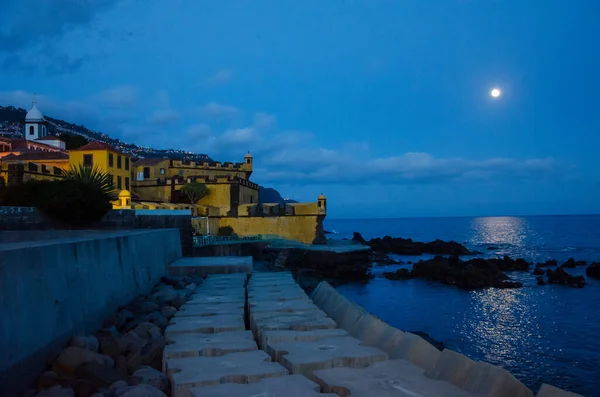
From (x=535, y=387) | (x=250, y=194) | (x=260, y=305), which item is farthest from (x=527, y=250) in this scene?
(x=260, y=305)

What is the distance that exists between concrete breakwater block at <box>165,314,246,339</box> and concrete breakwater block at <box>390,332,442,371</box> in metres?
2.25

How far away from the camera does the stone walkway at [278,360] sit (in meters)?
4.71

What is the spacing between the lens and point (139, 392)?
4.76 metres

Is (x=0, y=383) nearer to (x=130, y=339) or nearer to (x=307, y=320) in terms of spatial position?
(x=130, y=339)

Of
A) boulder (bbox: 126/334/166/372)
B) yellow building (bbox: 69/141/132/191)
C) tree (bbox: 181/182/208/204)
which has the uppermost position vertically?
yellow building (bbox: 69/141/132/191)

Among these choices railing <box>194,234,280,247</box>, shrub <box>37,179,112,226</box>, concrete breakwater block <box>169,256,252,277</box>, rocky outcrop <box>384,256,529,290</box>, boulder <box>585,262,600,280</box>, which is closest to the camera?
concrete breakwater block <box>169,256,252,277</box>

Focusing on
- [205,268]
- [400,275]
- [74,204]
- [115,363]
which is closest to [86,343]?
[115,363]

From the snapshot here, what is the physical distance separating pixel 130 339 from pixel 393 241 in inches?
2106

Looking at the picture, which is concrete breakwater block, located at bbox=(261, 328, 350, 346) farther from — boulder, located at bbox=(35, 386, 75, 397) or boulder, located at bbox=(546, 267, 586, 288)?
boulder, located at bbox=(546, 267, 586, 288)

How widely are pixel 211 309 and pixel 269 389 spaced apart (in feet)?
13.2

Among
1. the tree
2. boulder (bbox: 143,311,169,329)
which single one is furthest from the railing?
boulder (bbox: 143,311,169,329)

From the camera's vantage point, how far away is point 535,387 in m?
11.5

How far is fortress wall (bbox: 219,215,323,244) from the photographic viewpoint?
1455 inches

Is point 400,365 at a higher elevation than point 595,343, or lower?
higher
